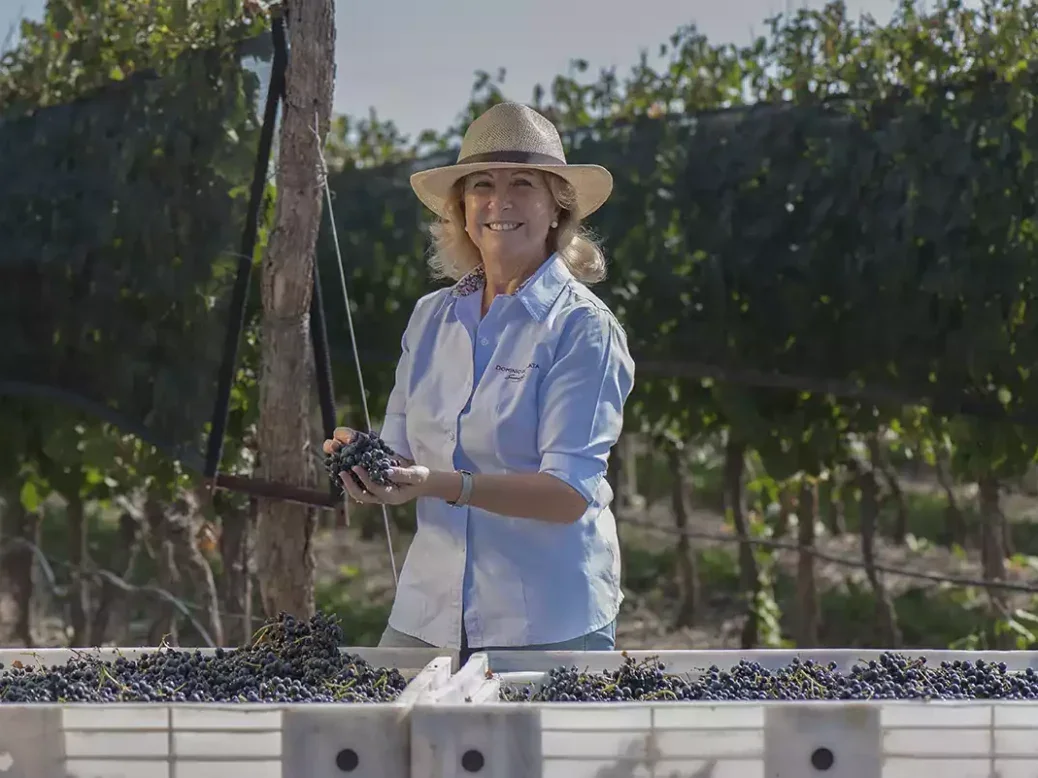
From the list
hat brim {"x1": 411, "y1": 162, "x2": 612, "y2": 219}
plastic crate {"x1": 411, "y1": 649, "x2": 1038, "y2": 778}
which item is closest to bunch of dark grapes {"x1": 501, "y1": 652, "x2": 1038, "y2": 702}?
plastic crate {"x1": 411, "y1": 649, "x2": 1038, "y2": 778}

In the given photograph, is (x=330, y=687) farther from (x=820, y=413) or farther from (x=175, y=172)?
(x=820, y=413)

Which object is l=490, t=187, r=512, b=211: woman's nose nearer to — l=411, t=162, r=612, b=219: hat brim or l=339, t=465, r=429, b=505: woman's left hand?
l=411, t=162, r=612, b=219: hat brim

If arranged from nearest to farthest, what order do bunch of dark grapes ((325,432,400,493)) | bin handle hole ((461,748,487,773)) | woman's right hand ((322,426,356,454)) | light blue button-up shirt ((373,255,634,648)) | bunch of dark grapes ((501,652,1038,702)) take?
bin handle hole ((461,748,487,773))
bunch of dark grapes ((501,652,1038,702))
bunch of dark grapes ((325,432,400,493))
woman's right hand ((322,426,356,454))
light blue button-up shirt ((373,255,634,648))

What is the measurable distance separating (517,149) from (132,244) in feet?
7.15

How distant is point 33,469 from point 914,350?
2901 mm

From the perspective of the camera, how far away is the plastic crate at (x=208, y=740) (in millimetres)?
1732

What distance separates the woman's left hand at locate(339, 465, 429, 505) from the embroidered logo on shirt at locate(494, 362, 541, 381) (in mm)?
285

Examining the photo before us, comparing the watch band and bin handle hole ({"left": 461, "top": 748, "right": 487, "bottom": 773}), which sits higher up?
the watch band

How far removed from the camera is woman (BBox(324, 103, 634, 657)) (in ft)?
7.41

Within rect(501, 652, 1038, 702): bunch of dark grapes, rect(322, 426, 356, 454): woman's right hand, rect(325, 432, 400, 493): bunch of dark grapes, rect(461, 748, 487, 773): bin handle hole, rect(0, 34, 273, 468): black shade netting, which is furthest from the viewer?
rect(0, 34, 273, 468): black shade netting

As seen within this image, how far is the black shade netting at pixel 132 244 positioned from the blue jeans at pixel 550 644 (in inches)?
A: 71.1

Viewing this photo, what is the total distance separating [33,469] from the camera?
15.8ft

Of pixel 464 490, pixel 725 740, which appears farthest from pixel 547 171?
pixel 725 740

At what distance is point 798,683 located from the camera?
195 cm
